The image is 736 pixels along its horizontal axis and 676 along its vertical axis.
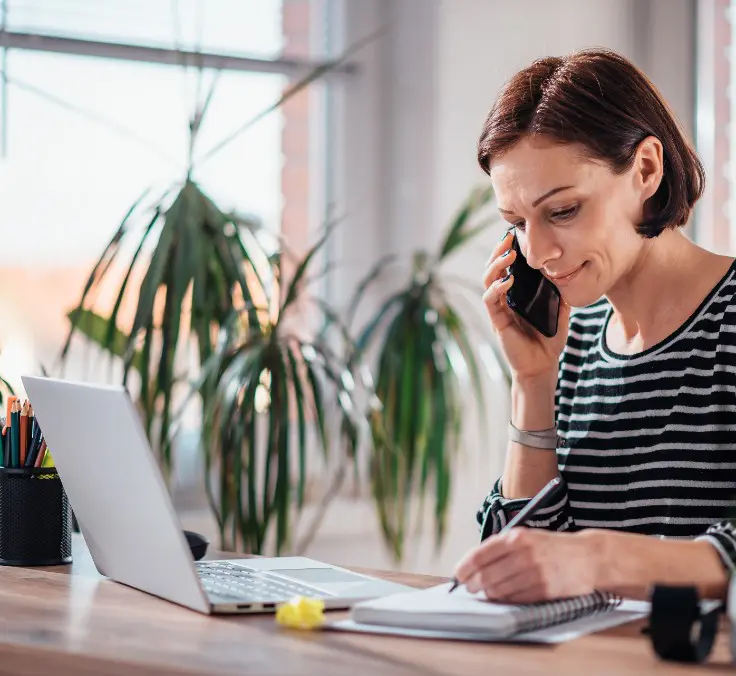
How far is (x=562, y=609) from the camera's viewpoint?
3.71 feet

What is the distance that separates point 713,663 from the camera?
100 cm

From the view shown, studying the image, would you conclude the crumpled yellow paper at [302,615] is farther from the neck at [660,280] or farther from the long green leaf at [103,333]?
the long green leaf at [103,333]

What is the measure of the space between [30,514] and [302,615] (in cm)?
52

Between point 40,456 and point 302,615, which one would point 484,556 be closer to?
point 302,615

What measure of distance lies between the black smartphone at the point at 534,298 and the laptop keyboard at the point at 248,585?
1.94ft

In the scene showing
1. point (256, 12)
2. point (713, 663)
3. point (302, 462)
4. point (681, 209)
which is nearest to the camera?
point (713, 663)

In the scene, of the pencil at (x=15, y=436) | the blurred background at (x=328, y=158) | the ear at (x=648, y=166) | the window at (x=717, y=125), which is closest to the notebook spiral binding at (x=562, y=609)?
the ear at (x=648, y=166)

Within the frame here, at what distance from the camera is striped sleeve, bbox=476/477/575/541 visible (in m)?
1.62

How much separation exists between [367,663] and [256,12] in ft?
8.43

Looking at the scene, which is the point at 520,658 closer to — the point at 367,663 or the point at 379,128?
the point at 367,663

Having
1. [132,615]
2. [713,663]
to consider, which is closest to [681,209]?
[713,663]

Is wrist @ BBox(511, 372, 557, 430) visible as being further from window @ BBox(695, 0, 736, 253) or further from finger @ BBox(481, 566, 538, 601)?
window @ BBox(695, 0, 736, 253)

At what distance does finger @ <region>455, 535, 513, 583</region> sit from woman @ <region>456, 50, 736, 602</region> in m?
0.31

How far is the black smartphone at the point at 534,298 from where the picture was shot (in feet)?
5.74
